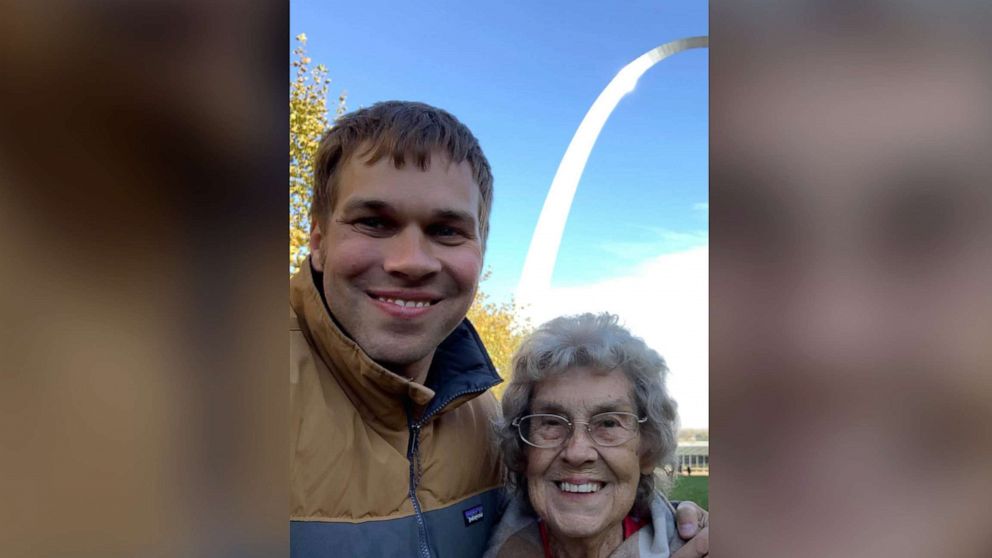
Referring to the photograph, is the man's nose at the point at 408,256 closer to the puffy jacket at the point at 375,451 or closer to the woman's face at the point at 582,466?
the puffy jacket at the point at 375,451

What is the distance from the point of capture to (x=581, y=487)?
5.90 feet

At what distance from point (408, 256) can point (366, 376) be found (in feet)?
0.92

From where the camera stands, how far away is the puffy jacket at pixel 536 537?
71.7 inches

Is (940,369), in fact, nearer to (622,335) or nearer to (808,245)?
(808,245)

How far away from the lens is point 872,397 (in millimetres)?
751

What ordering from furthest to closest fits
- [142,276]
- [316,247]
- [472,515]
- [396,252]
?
→ 1. [472,515]
2. [316,247]
3. [396,252]
4. [142,276]

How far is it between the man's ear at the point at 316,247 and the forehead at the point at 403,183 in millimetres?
121

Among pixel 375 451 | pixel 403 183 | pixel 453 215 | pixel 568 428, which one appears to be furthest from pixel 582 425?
pixel 403 183

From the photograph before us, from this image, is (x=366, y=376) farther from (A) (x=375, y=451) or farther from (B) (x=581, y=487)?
(B) (x=581, y=487)

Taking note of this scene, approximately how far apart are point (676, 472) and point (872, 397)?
1245 millimetres

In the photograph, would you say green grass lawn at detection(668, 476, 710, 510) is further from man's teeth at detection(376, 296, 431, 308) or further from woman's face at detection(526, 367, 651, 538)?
man's teeth at detection(376, 296, 431, 308)

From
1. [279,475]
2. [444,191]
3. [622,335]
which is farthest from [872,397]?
[622,335]

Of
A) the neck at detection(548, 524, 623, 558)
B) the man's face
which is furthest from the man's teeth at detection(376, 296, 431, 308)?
the neck at detection(548, 524, 623, 558)

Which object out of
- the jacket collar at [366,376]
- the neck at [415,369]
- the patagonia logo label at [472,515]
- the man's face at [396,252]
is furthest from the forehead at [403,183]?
the patagonia logo label at [472,515]
